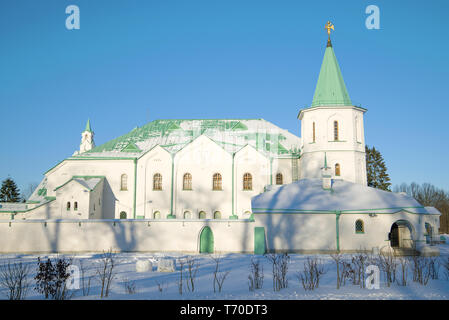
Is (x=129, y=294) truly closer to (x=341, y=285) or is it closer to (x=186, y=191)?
(x=341, y=285)

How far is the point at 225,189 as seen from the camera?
110ft

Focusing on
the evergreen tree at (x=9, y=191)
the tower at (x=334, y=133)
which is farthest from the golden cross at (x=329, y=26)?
the evergreen tree at (x=9, y=191)

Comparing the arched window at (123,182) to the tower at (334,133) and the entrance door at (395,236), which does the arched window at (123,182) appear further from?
the entrance door at (395,236)

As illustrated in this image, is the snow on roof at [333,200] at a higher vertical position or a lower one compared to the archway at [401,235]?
higher

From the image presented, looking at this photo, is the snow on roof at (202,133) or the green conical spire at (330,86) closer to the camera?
the green conical spire at (330,86)

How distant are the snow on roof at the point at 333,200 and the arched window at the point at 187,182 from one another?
8542 millimetres

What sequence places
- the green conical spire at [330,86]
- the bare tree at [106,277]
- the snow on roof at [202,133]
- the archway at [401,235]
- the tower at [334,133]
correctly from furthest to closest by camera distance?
the snow on roof at [202,133] < the green conical spire at [330,86] < the tower at [334,133] < the archway at [401,235] < the bare tree at [106,277]

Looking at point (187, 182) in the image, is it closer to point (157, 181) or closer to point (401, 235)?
point (157, 181)

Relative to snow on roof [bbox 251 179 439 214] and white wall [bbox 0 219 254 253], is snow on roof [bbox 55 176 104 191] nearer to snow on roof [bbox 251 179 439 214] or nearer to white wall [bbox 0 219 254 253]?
white wall [bbox 0 219 254 253]

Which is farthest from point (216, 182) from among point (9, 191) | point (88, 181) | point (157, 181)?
point (9, 191)

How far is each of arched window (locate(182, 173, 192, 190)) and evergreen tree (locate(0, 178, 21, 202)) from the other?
36.9 meters

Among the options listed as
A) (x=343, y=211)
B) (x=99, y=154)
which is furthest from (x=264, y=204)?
(x=99, y=154)

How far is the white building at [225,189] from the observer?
81.0ft

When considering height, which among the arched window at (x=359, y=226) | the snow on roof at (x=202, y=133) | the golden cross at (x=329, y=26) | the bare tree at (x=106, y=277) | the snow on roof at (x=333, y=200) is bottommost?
the bare tree at (x=106, y=277)
